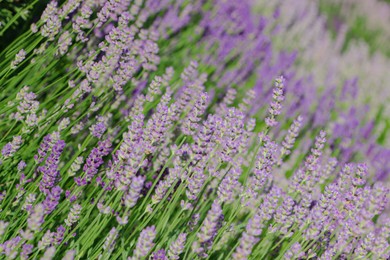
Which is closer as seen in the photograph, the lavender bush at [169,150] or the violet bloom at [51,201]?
the violet bloom at [51,201]

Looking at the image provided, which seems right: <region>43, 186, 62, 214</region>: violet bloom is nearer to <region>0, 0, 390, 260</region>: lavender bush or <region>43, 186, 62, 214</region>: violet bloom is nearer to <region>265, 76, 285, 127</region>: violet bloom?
<region>0, 0, 390, 260</region>: lavender bush

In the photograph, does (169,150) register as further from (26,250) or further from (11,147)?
(26,250)

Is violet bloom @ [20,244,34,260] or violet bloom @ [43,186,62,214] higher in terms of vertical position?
violet bloom @ [43,186,62,214]

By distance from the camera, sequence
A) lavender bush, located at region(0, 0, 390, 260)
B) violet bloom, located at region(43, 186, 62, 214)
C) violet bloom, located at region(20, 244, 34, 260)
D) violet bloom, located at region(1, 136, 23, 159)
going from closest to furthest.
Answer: violet bloom, located at region(20, 244, 34, 260) → violet bloom, located at region(43, 186, 62, 214) → lavender bush, located at region(0, 0, 390, 260) → violet bloom, located at region(1, 136, 23, 159)

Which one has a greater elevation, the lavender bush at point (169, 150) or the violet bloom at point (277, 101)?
the violet bloom at point (277, 101)

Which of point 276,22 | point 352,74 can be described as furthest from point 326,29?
point 276,22

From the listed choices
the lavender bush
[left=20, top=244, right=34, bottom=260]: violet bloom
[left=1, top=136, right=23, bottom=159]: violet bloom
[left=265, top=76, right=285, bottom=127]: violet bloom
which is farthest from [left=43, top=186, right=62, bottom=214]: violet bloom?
[left=265, top=76, right=285, bottom=127]: violet bloom

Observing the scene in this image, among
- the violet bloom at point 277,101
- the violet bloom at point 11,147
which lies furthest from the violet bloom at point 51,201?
the violet bloom at point 277,101

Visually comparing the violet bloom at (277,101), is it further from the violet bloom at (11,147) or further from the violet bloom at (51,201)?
the violet bloom at (11,147)

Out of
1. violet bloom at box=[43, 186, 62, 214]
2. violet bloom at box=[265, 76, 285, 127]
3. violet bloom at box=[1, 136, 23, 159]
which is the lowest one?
violet bloom at box=[1, 136, 23, 159]

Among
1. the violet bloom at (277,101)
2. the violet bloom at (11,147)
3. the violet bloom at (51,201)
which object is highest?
the violet bloom at (277,101)
